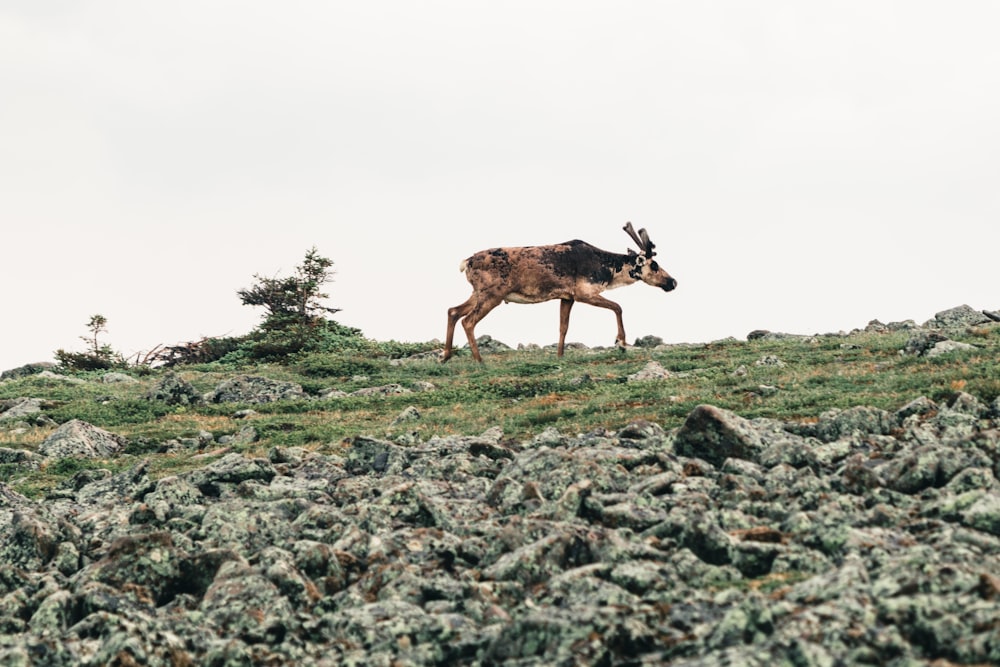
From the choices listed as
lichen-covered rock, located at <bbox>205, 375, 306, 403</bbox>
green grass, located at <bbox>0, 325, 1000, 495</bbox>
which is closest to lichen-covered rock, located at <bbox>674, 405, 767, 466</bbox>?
green grass, located at <bbox>0, 325, 1000, 495</bbox>

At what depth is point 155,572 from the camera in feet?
40.8

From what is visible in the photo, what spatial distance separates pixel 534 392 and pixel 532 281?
358 inches

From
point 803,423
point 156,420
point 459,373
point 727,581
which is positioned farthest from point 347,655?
point 459,373

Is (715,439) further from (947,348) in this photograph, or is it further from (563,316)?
(563,316)

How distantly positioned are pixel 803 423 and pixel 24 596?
35.3 feet

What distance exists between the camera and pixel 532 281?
119ft

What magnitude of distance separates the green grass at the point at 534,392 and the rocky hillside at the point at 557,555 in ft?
12.0

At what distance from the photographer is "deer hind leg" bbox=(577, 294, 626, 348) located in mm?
36000

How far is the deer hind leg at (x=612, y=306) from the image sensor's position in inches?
1417

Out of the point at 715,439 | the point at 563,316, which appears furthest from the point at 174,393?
the point at 715,439

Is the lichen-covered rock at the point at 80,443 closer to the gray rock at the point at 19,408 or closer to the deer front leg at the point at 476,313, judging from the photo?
the gray rock at the point at 19,408

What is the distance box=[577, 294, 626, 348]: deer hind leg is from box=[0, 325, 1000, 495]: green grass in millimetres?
878

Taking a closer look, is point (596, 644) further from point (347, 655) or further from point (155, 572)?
point (155, 572)

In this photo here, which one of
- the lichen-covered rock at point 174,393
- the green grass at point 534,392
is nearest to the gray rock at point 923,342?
the green grass at point 534,392
